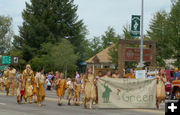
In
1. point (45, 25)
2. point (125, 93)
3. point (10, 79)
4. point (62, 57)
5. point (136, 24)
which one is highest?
point (45, 25)

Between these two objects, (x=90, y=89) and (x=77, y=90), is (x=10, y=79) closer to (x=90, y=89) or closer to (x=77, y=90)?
(x=77, y=90)

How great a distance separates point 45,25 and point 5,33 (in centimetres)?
2597

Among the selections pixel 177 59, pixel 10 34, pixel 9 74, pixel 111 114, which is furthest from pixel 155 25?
pixel 10 34

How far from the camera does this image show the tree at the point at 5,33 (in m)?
93.7

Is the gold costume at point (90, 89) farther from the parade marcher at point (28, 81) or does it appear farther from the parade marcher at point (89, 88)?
the parade marcher at point (28, 81)

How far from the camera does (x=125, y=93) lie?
14.2 m

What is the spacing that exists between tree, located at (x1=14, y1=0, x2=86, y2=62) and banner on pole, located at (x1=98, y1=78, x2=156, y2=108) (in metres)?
56.6

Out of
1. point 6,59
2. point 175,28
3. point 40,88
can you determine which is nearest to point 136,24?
point 175,28

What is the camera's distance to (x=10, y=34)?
312 ft

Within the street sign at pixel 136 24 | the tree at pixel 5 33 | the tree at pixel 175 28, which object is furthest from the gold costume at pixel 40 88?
the tree at pixel 5 33

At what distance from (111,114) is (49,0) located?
206ft

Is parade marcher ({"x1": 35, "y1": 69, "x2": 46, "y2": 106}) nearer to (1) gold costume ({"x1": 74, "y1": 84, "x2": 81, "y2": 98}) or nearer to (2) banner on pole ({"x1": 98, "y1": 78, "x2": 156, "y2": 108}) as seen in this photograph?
(1) gold costume ({"x1": 74, "y1": 84, "x2": 81, "y2": 98})

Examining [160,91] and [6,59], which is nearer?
[160,91]

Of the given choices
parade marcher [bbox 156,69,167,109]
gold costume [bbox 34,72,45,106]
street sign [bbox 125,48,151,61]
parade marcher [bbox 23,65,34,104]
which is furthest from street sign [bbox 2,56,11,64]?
parade marcher [bbox 156,69,167,109]
